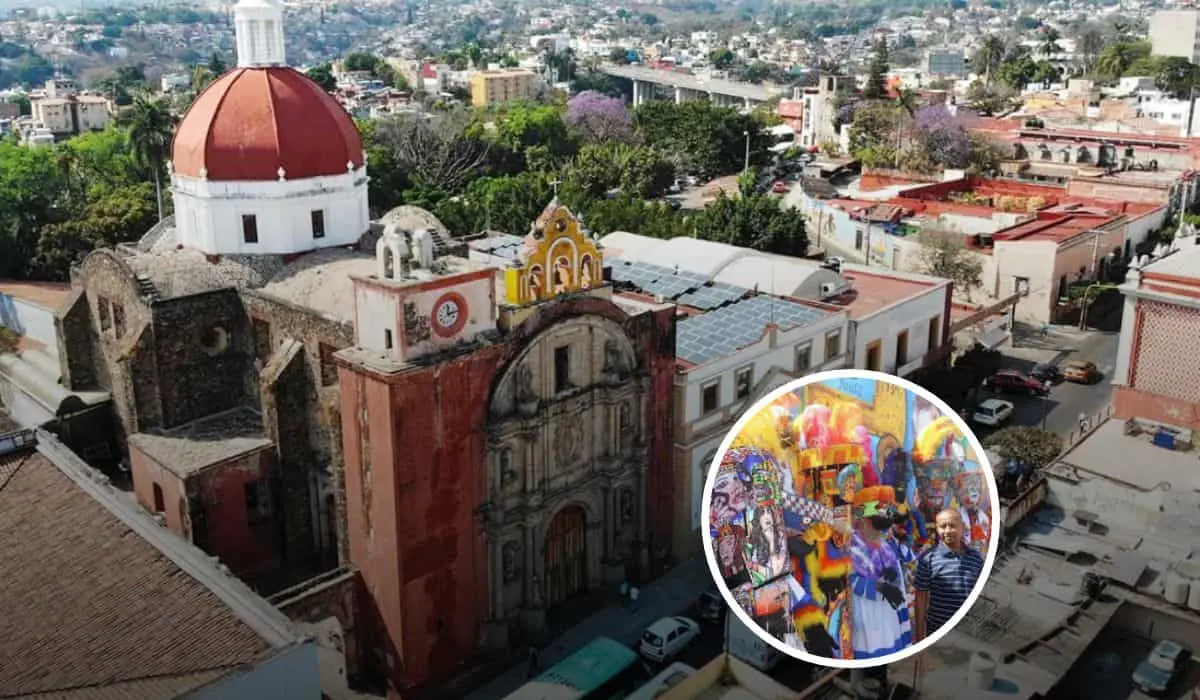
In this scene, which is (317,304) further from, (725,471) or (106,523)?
(725,471)

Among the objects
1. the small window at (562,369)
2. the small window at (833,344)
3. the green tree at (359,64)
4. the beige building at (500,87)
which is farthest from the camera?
the green tree at (359,64)

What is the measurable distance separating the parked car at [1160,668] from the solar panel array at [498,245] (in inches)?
1217

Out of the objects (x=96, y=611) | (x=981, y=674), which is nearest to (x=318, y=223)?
(x=96, y=611)

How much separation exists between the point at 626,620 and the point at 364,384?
9.66 m

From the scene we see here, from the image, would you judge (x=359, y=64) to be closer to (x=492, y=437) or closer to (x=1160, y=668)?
(x=492, y=437)

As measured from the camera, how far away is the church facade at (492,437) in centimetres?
2391

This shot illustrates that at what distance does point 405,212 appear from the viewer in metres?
34.0

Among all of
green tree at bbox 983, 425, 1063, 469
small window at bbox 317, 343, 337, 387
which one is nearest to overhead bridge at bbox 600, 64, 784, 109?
green tree at bbox 983, 425, 1063, 469

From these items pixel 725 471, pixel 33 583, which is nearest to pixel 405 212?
pixel 33 583

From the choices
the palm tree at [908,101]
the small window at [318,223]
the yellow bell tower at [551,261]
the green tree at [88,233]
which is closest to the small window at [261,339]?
the small window at [318,223]

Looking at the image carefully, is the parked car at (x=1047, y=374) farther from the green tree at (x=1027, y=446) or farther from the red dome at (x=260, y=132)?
the red dome at (x=260, y=132)

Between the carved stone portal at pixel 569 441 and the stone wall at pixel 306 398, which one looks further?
the stone wall at pixel 306 398

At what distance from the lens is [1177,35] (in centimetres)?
16038

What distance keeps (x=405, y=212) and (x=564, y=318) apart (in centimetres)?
986
